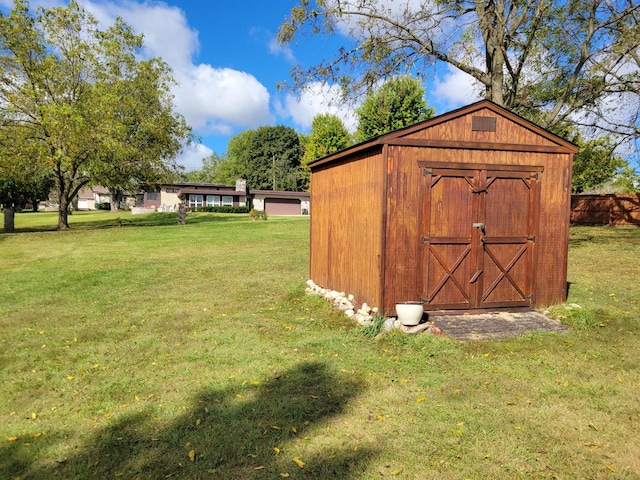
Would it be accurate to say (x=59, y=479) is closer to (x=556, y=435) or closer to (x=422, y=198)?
(x=556, y=435)

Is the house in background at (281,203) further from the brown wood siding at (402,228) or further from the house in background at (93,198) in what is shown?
the brown wood siding at (402,228)

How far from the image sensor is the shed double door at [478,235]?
652 centimetres

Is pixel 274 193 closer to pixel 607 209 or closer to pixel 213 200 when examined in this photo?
pixel 213 200

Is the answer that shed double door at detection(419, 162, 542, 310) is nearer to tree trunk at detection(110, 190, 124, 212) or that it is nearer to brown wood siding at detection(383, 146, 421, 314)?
brown wood siding at detection(383, 146, 421, 314)

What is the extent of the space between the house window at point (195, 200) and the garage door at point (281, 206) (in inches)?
311

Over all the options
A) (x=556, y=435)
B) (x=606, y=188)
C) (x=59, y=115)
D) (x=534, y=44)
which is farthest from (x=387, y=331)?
(x=606, y=188)

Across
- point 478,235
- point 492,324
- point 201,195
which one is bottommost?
point 492,324

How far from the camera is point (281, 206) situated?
171 feet

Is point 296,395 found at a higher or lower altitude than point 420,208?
lower

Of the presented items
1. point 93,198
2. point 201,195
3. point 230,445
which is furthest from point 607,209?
point 93,198

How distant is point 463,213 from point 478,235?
426 mm

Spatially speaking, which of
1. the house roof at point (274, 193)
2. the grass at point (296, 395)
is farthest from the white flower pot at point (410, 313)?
the house roof at point (274, 193)

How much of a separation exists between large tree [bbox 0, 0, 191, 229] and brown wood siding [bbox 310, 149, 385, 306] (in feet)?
60.8

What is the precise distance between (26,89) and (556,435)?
2824 centimetres
